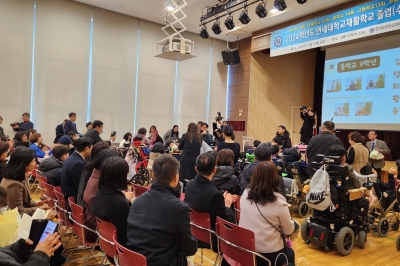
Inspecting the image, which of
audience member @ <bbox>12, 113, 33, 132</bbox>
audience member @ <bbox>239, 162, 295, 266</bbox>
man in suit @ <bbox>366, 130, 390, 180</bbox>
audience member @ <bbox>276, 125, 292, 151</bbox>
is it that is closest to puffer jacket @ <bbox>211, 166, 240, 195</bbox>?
audience member @ <bbox>239, 162, 295, 266</bbox>

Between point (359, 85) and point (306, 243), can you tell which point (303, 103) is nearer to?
point (359, 85)

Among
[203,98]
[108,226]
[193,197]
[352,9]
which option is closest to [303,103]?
[203,98]

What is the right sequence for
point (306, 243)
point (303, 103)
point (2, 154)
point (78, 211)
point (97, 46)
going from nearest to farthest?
point (78, 211), point (2, 154), point (306, 243), point (97, 46), point (303, 103)

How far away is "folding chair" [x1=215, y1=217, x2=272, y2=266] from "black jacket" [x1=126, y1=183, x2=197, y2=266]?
1.36 ft

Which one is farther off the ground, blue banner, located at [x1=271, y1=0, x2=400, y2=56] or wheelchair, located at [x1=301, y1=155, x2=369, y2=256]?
blue banner, located at [x1=271, y1=0, x2=400, y2=56]

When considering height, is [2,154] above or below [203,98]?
below

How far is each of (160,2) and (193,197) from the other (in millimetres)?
7335

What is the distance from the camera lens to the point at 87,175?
2820 mm

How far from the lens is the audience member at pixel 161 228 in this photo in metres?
1.70

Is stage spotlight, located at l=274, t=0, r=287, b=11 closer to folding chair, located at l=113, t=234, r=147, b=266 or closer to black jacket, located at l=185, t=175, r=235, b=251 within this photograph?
black jacket, located at l=185, t=175, r=235, b=251

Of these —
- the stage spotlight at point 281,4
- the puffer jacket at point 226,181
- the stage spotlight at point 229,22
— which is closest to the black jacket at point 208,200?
the puffer jacket at point 226,181

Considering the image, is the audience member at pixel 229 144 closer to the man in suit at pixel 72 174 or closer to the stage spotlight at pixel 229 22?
the man in suit at pixel 72 174

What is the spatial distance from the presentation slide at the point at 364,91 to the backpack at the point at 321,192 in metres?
4.87

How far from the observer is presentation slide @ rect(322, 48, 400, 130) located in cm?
711
